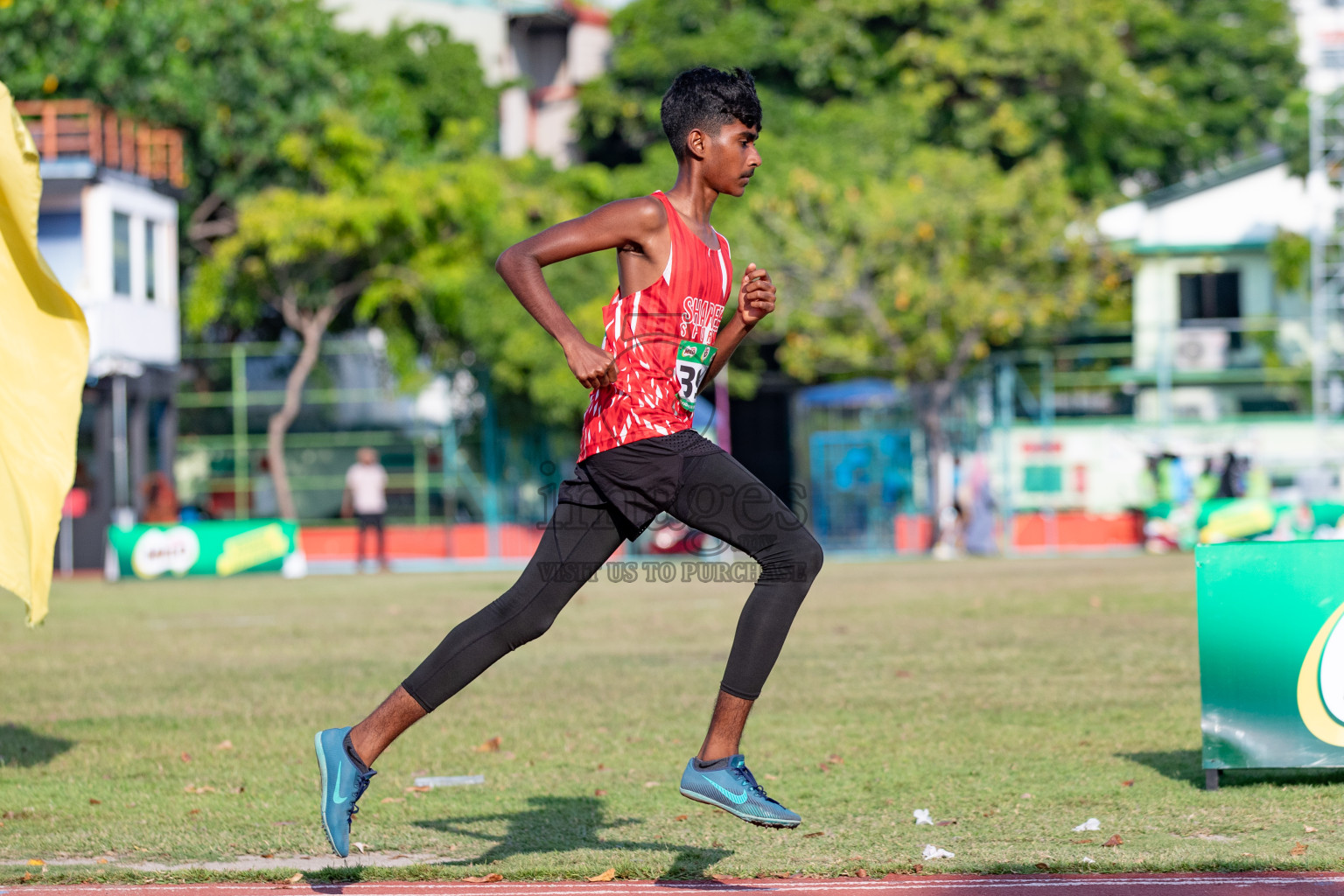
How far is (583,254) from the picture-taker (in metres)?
4.86

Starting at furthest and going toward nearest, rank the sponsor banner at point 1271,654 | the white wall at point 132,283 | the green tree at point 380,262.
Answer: the green tree at point 380,262
the white wall at point 132,283
the sponsor banner at point 1271,654

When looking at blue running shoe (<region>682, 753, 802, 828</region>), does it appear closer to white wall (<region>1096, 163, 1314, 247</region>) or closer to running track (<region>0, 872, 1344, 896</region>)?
running track (<region>0, 872, 1344, 896</region>)

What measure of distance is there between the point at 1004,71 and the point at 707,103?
33.8m

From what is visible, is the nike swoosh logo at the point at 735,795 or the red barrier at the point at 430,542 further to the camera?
the red barrier at the point at 430,542

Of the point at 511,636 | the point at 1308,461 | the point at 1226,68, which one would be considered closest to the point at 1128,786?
the point at 511,636

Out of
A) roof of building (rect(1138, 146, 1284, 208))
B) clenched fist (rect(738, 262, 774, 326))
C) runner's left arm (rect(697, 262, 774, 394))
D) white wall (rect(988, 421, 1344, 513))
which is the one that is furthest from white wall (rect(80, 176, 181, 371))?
clenched fist (rect(738, 262, 774, 326))

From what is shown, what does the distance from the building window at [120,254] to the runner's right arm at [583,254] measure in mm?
26917

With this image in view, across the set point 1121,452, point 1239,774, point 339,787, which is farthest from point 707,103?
point 1121,452

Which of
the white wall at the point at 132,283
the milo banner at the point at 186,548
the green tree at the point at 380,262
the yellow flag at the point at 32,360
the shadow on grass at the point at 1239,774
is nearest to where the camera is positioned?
the shadow on grass at the point at 1239,774

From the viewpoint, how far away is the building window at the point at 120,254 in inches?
1187

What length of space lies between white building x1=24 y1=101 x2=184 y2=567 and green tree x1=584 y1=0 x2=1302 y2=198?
1285cm

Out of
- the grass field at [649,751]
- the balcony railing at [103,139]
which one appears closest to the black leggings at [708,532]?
the grass field at [649,751]

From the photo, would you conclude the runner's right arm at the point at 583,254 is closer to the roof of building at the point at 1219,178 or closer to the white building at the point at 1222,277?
the white building at the point at 1222,277

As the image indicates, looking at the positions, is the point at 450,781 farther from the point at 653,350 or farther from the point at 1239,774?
the point at 1239,774
